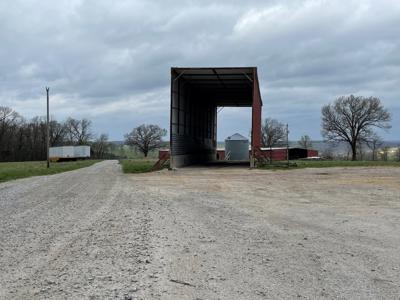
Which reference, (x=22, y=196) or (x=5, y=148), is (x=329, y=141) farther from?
(x=22, y=196)

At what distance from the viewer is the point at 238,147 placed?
59.9m

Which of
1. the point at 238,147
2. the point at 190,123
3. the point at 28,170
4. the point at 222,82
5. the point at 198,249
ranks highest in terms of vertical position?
the point at 222,82

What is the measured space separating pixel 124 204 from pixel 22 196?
17.5ft

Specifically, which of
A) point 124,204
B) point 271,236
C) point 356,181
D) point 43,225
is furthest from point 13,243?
point 356,181

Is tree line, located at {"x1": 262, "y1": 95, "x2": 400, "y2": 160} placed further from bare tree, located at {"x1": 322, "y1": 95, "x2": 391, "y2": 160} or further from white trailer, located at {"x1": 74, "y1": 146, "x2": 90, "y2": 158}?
white trailer, located at {"x1": 74, "y1": 146, "x2": 90, "y2": 158}

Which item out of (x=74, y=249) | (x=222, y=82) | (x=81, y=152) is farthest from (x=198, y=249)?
(x=81, y=152)

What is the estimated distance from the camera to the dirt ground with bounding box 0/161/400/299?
594 cm

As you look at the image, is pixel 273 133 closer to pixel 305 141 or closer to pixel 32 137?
pixel 305 141

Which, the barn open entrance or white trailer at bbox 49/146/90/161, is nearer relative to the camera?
the barn open entrance

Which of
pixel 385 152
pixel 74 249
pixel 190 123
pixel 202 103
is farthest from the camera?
pixel 385 152

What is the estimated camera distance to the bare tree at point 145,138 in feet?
481

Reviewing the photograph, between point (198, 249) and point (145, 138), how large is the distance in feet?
460

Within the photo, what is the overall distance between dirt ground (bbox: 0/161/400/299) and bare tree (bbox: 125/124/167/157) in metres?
131

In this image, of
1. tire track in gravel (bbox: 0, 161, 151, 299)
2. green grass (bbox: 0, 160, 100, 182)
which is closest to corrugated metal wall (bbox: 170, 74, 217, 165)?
green grass (bbox: 0, 160, 100, 182)
